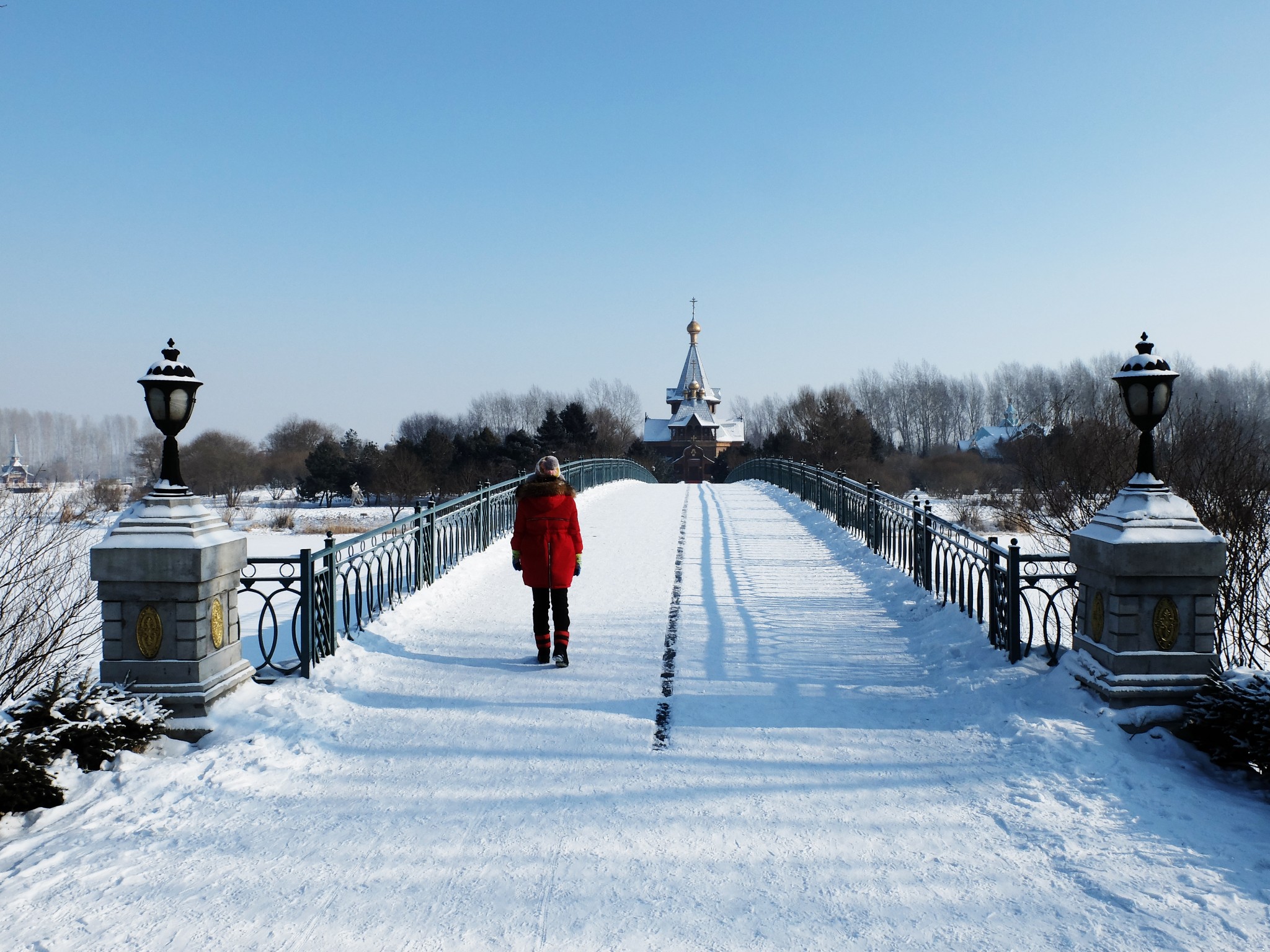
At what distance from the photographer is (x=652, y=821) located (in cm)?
408

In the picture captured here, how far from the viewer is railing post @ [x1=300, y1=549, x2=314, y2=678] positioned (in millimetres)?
6168

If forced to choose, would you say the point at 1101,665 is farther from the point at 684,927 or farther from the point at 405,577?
the point at 405,577

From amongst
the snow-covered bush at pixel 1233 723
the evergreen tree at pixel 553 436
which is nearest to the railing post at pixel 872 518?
the snow-covered bush at pixel 1233 723

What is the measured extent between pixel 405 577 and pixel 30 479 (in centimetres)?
617

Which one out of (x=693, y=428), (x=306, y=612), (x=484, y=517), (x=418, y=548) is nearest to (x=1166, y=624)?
(x=306, y=612)

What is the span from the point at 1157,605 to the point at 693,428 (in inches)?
2794

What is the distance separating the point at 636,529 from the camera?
1602 cm

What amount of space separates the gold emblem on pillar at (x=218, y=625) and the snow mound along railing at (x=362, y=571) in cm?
36

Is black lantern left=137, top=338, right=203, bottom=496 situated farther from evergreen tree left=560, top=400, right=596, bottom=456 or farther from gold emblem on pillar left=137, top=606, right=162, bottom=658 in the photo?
evergreen tree left=560, top=400, right=596, bottom=456

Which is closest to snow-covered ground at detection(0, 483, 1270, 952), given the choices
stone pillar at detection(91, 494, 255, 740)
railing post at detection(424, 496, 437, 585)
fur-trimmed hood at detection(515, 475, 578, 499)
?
stone pillar at detection(91, 494, 255, 740)

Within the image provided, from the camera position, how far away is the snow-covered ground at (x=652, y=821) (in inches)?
A: 128

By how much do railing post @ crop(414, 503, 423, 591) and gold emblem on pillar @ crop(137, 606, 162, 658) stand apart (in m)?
4.13

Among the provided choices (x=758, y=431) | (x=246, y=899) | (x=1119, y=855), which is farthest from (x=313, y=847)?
(x=758, y=431)

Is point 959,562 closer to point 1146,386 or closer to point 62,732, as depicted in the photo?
point 1146,386
